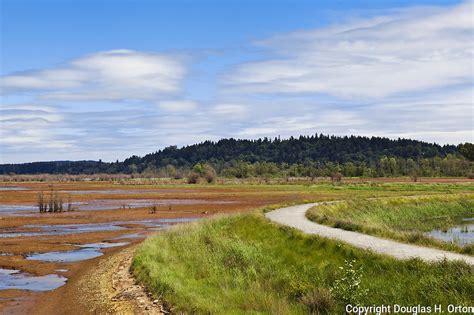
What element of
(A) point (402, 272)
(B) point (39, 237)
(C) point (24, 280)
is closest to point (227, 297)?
(A) point (402, 272)

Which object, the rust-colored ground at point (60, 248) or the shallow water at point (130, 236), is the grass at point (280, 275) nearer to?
the rust-colored ground at point (60, 248)

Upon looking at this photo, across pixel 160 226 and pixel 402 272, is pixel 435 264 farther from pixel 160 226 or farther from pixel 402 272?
pixel 160 226

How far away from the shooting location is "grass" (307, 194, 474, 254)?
37847 millimetres

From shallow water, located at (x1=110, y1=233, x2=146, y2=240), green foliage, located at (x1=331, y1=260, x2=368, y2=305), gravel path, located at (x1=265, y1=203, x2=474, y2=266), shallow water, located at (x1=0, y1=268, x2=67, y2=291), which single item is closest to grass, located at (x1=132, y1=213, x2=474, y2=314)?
green foliage, located at (x1=331, y1=260, x2=368, y2=305)

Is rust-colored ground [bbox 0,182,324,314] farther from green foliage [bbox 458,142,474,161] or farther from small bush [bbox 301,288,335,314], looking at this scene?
green foliage [bbox 458,142,474,161]

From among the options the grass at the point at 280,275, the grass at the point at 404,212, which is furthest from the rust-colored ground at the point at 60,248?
the grass at the point at 404,212

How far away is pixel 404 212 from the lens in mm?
46719

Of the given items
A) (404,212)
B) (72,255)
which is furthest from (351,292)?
(404,212)

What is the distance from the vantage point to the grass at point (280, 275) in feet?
44.9

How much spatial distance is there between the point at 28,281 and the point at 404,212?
114 feet

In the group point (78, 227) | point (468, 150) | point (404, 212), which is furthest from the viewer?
point (468, 150)

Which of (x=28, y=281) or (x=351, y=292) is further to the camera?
(x=28, y=281)

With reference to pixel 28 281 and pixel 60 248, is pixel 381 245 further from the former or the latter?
pixel 60 248

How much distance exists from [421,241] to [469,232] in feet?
55.7
